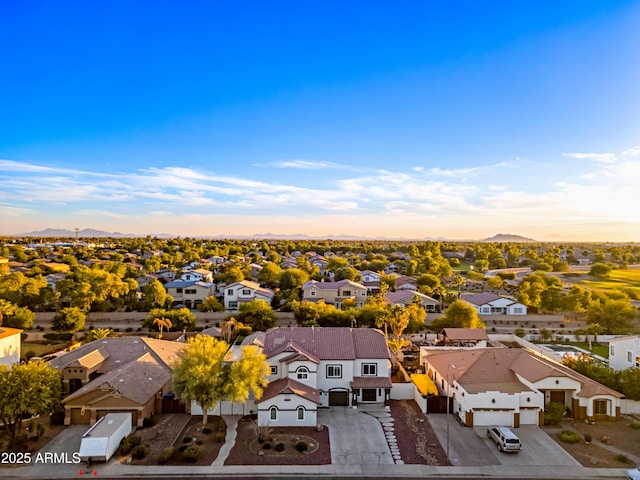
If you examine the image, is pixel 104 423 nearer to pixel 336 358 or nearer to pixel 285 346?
pixel 285 346

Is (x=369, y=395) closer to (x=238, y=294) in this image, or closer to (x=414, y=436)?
(x=414, y=436)

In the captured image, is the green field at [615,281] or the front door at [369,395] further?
the green field at [615,281]

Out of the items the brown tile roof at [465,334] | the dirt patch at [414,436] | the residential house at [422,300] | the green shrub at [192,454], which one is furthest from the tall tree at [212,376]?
the residential house at [422,300]

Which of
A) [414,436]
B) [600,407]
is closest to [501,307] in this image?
[600,407]

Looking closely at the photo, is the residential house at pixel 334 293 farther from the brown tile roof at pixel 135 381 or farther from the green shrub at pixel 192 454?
the green shrub at pixel 192 454

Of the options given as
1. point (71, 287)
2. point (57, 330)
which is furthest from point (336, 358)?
point (71, 287)

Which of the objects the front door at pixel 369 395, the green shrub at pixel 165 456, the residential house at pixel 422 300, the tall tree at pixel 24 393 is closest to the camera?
the green shrub at pixel 165 456

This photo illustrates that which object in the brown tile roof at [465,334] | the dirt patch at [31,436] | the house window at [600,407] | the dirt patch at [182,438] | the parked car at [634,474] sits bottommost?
the dirt patch at [31,436]

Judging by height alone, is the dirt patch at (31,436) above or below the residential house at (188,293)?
→ below
